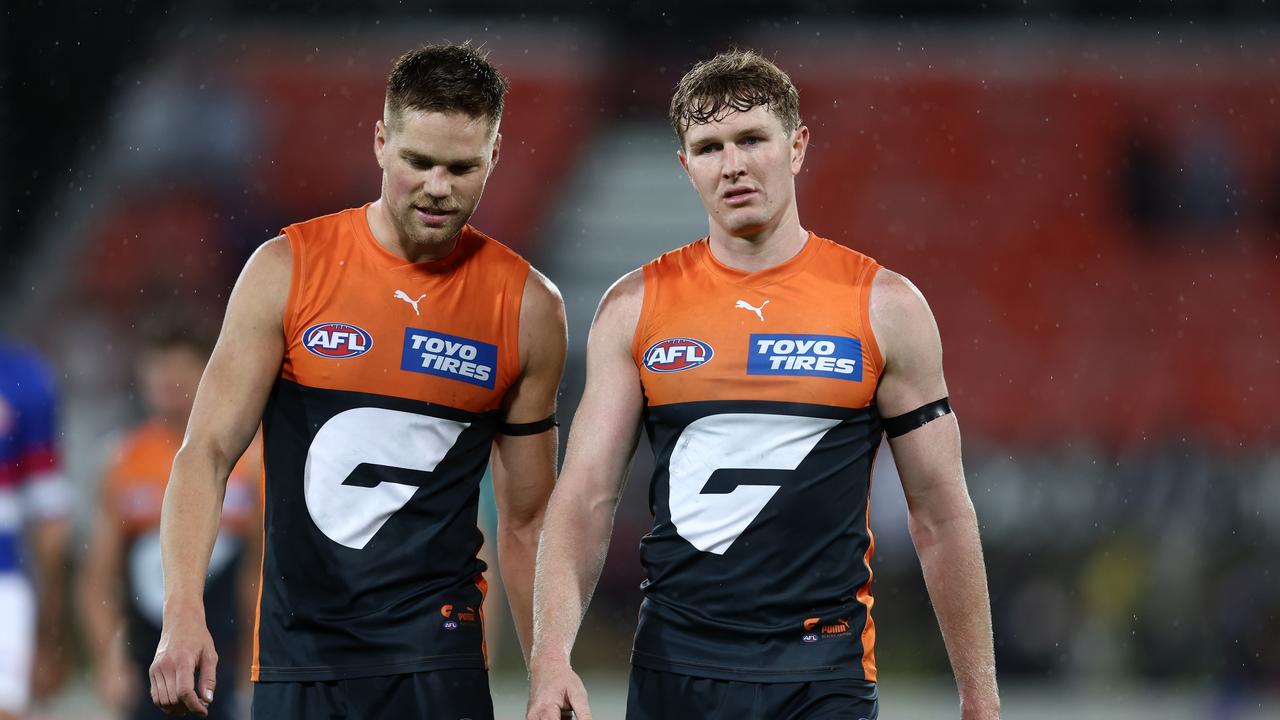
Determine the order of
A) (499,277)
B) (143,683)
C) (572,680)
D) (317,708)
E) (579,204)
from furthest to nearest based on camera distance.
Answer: (579,204), (143,683), (499,277), (317,708), (572,680)

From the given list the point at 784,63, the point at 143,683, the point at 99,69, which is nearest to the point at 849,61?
the point at 784,63

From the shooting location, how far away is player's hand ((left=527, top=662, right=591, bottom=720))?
10.7ft

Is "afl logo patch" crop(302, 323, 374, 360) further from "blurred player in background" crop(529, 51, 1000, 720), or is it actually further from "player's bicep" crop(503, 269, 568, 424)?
"blurred player in background" crop(529, 51, 1000, 720)

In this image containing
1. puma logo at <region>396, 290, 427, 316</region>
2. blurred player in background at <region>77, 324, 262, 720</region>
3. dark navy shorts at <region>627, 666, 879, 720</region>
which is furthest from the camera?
blurred player in background at <region>77, 324, 262, 720</region>

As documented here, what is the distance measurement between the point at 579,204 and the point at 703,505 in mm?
15183

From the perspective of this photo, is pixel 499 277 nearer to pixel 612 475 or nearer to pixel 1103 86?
pixel 612 475

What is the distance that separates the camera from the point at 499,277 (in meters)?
A: 3.89

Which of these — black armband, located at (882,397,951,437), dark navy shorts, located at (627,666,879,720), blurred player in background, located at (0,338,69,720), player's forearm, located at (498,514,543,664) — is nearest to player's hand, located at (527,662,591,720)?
dark navy shorts, located at (627,666,879,720)

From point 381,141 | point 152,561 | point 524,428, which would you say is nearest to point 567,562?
point 524,428

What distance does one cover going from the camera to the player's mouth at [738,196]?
141 inches

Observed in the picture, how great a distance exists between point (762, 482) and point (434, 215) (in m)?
0.96

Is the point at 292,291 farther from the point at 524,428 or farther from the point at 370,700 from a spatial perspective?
the point at 370,700

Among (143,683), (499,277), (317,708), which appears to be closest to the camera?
(317,708)

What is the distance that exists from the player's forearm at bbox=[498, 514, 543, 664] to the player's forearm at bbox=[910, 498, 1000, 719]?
37.7 inches
